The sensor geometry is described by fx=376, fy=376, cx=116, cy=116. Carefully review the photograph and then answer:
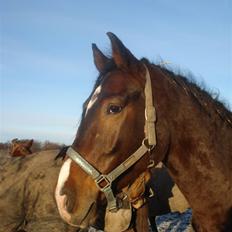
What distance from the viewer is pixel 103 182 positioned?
276 centimetres

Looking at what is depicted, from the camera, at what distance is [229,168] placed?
3.08 meters

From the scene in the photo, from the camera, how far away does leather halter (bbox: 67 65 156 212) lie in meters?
2.73

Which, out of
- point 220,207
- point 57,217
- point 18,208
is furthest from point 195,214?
point 18,208

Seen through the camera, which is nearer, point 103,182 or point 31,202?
point 103,182

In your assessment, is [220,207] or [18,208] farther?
[18,208]

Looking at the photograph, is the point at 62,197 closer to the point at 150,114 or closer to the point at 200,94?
the point at 150,114

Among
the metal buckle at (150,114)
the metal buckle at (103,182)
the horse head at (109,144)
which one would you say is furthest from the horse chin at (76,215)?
the metal buckle at (150,114)

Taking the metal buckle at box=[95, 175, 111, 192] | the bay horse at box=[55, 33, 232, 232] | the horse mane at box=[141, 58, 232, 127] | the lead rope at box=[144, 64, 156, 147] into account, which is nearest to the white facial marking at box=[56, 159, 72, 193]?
the bay horse at box=[55, 33, 232, 232]

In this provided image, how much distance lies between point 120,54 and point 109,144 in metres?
0.72

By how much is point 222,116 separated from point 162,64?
0.70m

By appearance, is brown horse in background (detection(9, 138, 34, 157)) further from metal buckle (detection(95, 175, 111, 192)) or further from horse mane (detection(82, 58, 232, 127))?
metal buckle (detection(95, 175, 111, 192))

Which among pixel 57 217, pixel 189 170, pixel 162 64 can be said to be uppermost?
pixel 162 64

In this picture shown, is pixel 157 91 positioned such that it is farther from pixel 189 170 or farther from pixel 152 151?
pixel 189 170

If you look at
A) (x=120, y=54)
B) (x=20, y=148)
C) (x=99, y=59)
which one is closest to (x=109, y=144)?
(x=120, y=54)
